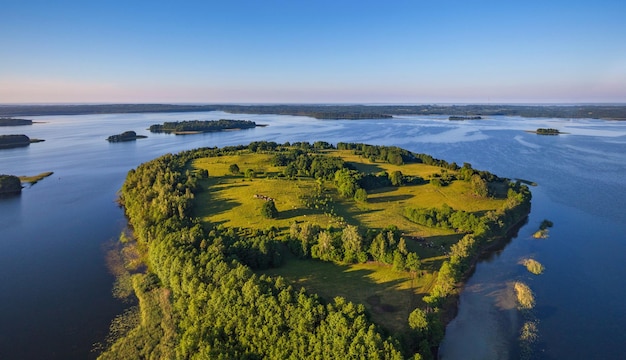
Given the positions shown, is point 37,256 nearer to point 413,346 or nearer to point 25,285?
point 25,285

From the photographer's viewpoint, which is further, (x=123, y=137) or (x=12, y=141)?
(x=123, y=137)

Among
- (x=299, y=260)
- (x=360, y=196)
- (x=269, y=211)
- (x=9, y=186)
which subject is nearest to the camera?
(x=299, y=260)

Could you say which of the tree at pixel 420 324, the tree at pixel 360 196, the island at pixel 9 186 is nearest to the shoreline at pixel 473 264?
the tree at pixel 420 324

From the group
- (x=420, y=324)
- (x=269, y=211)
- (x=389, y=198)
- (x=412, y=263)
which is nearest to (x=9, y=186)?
(x=269, y=211)

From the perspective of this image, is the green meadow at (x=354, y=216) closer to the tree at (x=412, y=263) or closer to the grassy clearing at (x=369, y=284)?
the grassy clearing at (x=369, y=284)

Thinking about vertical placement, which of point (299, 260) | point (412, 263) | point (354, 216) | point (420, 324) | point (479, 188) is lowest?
point (299, 260)

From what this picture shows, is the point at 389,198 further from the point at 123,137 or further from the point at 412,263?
the point at 123,137

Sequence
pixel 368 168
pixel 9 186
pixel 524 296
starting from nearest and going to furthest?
pixel 524 296
pixel 9 186
pixel 368 168
